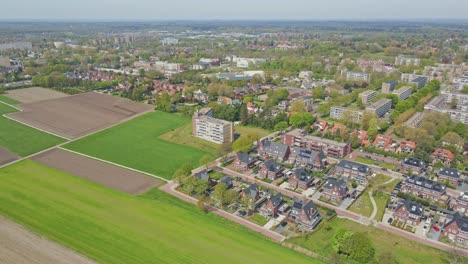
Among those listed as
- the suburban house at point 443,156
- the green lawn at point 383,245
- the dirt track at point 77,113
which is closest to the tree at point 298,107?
the suburban house at point 443,156

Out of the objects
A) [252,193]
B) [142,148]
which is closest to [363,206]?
[252,193]

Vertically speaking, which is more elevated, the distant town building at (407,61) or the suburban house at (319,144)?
the distant town building at (407,61)

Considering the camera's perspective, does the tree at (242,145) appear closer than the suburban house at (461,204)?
No

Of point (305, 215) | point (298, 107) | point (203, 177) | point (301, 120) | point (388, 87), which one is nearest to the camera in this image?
point (305, 215)

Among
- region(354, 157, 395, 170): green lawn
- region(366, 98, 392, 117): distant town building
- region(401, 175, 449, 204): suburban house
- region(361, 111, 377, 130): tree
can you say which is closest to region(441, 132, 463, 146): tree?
region(354, 157, 395, 170): green lawn

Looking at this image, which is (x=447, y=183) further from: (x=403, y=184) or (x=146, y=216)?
(x=146, y=216)

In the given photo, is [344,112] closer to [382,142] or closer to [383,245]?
Result: [382,142]

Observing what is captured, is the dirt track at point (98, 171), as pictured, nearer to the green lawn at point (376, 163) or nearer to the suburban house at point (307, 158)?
the suburban house at point (307, 158)
